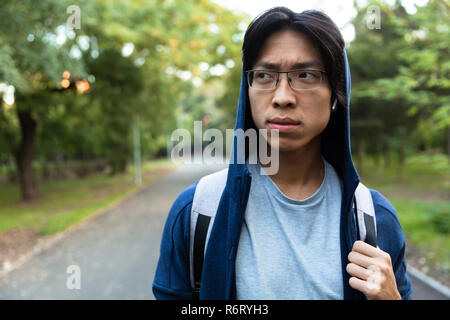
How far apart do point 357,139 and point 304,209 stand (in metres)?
17.3

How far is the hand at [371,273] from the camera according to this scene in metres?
1.15

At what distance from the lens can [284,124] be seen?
1.26 metres

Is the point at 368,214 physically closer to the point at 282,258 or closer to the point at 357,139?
the point at 282,258

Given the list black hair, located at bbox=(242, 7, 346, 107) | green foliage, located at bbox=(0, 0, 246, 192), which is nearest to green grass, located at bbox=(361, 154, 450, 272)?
black hair, located at bbox=(242, 7, 346, 107)

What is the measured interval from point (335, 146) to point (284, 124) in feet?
1.07

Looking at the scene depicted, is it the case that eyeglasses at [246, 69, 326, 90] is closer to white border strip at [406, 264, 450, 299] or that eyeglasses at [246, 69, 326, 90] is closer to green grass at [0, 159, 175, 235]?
white border strip at [406, 264, 450, 299]

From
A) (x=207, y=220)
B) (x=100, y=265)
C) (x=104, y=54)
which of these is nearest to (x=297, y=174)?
(x=207, y=220)

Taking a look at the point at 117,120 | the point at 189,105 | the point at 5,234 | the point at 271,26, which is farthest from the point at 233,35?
the point at 189,105

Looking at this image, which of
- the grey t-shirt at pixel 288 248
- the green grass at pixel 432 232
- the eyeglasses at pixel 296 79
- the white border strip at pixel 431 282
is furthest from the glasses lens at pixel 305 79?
the green grass at pixel 432 232

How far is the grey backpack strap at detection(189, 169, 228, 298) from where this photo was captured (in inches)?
51.0

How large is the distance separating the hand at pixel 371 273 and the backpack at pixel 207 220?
10 cm

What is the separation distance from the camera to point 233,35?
570 inches

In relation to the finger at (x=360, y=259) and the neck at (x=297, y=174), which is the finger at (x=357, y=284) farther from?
the neck at (x=297, y=174)

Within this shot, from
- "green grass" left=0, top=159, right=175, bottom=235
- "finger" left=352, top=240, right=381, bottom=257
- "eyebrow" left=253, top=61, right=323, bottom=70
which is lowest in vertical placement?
A: "green grass" left=0, top=159, right=175, bottom=235
